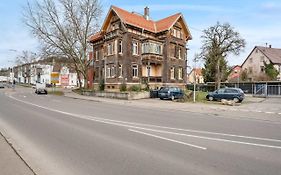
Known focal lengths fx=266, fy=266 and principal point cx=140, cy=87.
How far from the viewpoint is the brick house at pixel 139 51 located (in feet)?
124

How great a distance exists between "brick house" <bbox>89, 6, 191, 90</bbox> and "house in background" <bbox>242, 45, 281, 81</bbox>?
29.9 m

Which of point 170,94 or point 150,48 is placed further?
point 150,48

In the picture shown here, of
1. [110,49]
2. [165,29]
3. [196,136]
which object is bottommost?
[196,136]

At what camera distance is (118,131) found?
991 centimetres

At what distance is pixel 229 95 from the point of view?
1097 inches

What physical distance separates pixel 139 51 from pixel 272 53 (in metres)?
47.4

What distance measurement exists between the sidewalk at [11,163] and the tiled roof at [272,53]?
230 feet

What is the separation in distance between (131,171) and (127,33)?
33.5m

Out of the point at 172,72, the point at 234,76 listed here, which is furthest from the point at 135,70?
the point at 234,76

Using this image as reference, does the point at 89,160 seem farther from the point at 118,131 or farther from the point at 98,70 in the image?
the point at 98,70

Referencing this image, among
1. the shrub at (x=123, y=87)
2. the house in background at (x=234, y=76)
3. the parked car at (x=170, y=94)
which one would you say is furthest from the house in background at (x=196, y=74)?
the shrub at (x=123, y=87)

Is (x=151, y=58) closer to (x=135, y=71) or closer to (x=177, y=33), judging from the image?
(x=135, y=71)

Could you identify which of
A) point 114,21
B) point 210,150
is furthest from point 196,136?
point 114,21

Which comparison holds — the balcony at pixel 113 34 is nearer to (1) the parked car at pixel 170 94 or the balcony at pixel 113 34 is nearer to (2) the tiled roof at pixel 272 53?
(1) the parked car at pixel 170 94
